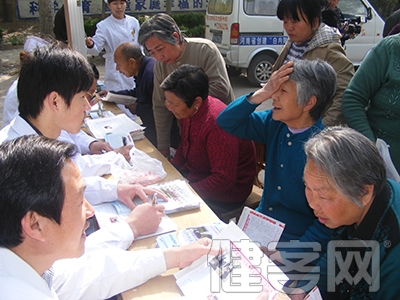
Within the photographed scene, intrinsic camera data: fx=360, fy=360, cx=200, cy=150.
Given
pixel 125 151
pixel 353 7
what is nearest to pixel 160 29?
pixel 125 151

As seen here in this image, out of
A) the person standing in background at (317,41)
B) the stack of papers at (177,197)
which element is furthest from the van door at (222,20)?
the stack of papers at (177,197)

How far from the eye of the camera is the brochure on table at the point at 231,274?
1.27 m

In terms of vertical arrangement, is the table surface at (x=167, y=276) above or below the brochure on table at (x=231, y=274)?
below

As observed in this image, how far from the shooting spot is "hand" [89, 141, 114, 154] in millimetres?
2540

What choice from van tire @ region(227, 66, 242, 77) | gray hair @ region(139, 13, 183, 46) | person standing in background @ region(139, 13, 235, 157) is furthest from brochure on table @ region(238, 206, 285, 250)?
van tire @ region(227, 66, 242, 77)

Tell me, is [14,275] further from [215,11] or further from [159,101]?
[215,11]

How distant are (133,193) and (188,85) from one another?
0.83 meters

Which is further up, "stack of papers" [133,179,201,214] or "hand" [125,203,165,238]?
"hand" [125,203,165,238]

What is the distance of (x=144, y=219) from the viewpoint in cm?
159

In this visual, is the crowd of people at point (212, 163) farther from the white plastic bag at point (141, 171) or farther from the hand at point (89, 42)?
the hand at point (89, 42)

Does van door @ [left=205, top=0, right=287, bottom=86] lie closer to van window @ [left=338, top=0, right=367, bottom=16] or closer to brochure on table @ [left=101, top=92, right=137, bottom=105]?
van window @ [left=338, top=0, right=367, bottom=16]

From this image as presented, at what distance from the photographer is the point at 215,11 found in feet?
23.5

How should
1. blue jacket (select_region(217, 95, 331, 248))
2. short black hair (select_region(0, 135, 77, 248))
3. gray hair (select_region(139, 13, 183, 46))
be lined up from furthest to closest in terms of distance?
gray hair (select_region(139, 13, 183, 46)) → blue jacket (select_region(217, 95, 331, 248)) → short black hair (select_region(0, 135, 77, 248))

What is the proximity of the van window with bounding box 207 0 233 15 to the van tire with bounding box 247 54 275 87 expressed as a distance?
1065mm
